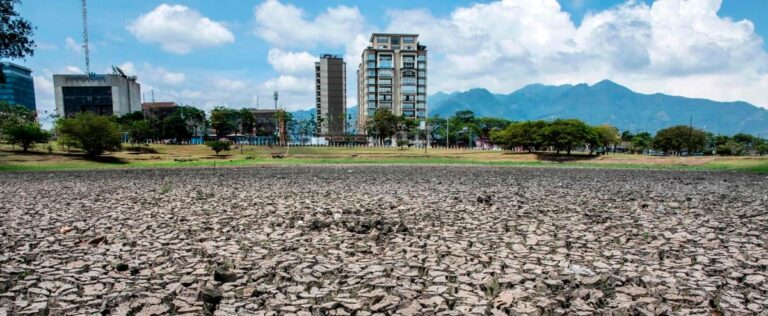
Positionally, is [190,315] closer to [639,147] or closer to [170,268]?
[170,268]

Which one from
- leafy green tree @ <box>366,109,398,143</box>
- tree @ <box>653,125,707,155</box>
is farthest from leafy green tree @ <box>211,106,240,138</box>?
tree @ <box>653,125,707,155</box>

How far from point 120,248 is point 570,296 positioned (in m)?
8.68

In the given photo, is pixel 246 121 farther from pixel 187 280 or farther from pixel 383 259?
pixel 187 280

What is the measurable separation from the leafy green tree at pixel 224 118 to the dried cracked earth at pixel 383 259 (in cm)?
15386

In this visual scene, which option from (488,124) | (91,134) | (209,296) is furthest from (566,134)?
(209,296)

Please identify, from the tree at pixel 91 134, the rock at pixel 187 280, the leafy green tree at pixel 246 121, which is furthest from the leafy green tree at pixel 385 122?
the rock at pixel 187 280

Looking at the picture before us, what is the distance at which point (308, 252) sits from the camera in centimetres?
862

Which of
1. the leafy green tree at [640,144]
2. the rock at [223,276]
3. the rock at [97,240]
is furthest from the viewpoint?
the leafy green tree at [640,144]

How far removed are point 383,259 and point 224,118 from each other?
167m

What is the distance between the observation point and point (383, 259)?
8102mm

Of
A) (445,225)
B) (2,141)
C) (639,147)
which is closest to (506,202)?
(445,225)

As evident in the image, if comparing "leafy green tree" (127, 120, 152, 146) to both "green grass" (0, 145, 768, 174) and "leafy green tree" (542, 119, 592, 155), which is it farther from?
"leafy green tree" (542, 119, 592, 155)

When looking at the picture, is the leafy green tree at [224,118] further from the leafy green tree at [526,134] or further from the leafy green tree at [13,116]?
the leafy green tree at [526,134]

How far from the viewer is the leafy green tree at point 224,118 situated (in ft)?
524
